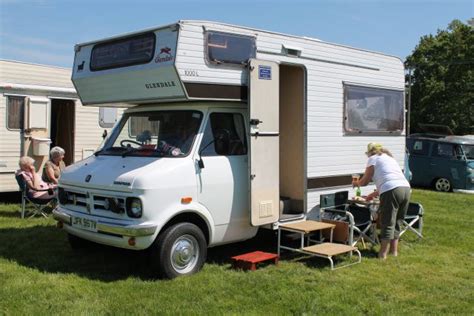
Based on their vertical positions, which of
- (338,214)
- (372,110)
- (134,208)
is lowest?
(338,214)

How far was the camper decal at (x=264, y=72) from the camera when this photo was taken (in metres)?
6.34

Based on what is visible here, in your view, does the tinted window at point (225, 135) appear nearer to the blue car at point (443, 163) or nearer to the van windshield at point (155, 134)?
the van windshield at point (155, 134)

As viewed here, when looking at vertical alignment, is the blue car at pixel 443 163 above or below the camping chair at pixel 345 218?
above

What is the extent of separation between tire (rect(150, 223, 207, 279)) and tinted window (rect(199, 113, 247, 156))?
0.91 metres

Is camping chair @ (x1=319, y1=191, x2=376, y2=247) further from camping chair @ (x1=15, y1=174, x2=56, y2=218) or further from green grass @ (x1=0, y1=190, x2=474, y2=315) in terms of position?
camping chair @ (x1=15, y1=174, x2=56, y2=218)

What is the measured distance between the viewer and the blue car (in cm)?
1621

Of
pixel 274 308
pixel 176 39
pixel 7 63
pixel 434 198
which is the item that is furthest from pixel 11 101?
pixel 434 198

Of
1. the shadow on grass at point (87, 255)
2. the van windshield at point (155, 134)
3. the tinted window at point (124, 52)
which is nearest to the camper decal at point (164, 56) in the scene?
the tinted window at point (124, 52)

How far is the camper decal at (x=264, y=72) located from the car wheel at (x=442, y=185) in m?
11.8

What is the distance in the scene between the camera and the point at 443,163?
54.4ft

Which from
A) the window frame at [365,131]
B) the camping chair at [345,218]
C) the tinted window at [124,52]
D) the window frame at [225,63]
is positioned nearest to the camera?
the window frame at [225,63]

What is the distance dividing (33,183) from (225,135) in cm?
427

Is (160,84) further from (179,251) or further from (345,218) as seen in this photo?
(345,218)

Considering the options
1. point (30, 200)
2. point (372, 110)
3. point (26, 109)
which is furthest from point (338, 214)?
point (26, 109)
